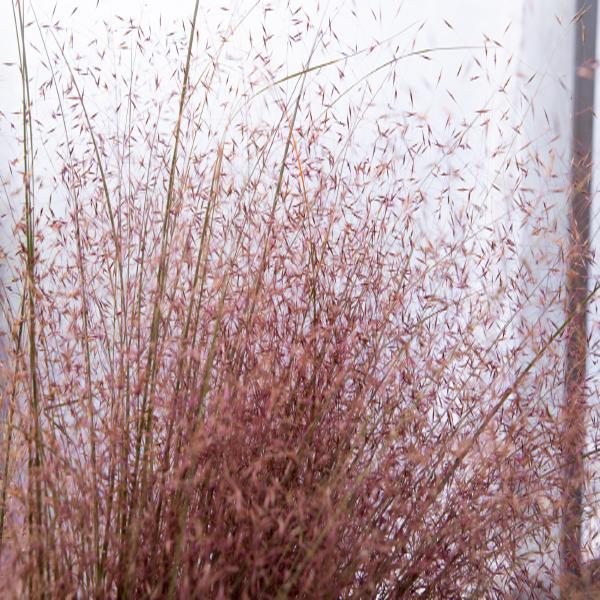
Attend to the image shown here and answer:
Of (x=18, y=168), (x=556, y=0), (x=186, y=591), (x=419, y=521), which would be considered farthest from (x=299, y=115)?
(x=186, y=591)

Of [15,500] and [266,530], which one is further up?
[15,500]

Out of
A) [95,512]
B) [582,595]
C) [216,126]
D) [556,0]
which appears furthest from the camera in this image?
[216,126]

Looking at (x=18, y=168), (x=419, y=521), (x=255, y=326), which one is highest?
(x=18, y=168)

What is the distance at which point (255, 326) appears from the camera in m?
1.11

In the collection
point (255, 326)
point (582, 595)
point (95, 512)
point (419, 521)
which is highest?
point (255, 326)

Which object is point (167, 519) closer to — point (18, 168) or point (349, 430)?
point (349, 430)

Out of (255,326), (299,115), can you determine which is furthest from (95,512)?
(299,115)

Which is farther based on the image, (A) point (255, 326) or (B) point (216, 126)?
(B) point (216, 126)

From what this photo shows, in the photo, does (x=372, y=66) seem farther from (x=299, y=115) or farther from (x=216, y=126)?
(x=216, y=126)

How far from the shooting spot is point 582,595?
104 centimetres

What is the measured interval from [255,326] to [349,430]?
0.16 m

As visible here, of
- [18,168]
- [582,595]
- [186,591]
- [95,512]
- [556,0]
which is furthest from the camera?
[18,168]

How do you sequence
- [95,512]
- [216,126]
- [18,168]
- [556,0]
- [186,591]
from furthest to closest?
[18,168], [216,126], [556,0], [95,512], [186,591]

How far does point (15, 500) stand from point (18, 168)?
116 cm
